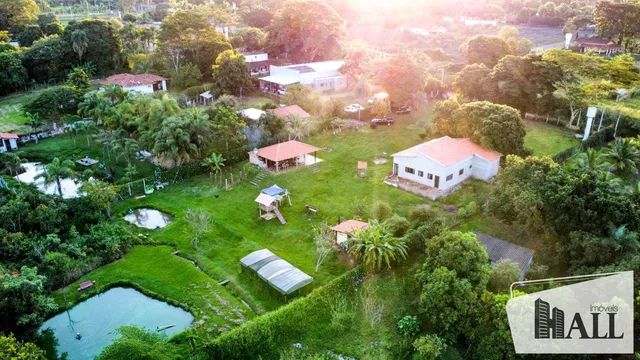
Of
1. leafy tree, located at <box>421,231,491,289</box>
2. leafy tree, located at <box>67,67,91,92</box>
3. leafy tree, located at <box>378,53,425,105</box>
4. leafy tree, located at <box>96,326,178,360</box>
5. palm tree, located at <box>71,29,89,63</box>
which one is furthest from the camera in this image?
palm tree, located at <box>71,29,89,63</box>

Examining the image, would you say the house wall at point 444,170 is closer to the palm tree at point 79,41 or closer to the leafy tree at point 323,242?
the leafy tree at point 323,242

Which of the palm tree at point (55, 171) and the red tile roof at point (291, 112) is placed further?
the red tile roof at point (291, 112)

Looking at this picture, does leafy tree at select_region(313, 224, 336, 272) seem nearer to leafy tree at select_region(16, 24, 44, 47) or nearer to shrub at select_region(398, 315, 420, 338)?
shrub at select_region(398, 315, 420, 338)

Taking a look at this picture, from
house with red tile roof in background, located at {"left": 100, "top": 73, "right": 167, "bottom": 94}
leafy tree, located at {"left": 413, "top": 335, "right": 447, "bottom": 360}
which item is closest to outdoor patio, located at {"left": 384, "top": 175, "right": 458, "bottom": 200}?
leafy tree, located at {"left": 413, "top": 335, "right": 447, "bottom": 360}

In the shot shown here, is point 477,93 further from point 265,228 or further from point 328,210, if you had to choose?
point 265,228

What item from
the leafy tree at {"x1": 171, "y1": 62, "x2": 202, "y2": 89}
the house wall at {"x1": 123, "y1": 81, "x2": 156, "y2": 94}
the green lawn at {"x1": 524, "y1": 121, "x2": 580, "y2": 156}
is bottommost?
the green lawn at {"x1": 524, "y1": 121, "x2": 580, "y2": 156}

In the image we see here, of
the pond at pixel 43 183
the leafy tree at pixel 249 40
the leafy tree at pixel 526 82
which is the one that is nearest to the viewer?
the pond at pixel 43 183

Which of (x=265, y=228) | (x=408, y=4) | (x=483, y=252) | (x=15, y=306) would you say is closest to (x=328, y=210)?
(x=265, y=228)

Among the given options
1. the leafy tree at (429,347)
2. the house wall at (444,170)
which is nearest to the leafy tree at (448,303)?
the leafy tree at (429,347)
